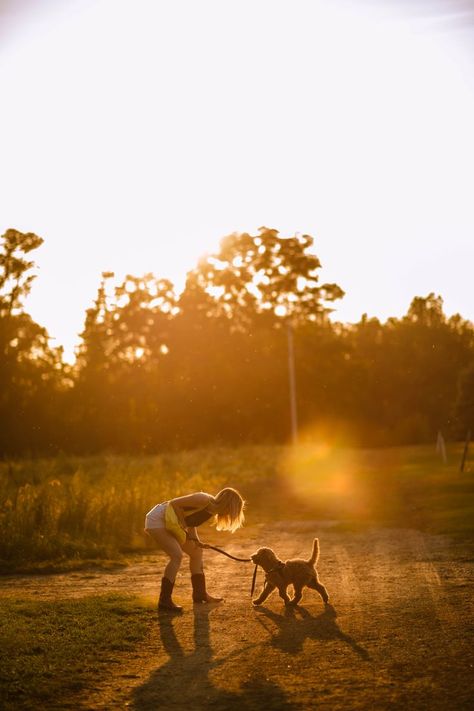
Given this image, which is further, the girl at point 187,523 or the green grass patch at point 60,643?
the girl at point 187,523

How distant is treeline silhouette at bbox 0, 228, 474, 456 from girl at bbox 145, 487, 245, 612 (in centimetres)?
5291

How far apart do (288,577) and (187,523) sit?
1.37 metres

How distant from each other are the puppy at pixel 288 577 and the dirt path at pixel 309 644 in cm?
20

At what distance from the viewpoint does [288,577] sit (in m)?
12.3

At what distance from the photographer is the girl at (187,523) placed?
12023 mm

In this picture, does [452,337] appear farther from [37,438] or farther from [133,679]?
[133,679]

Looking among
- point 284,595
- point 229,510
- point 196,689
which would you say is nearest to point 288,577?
point 284,595

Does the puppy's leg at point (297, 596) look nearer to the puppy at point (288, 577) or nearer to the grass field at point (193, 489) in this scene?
the puppy at point (288, 577)

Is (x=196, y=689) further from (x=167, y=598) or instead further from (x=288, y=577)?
(x=288, y=577)

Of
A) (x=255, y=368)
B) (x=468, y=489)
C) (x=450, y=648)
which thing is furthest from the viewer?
(x=255, y=368)

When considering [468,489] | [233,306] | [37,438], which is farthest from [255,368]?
[468,489]

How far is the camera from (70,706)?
7703 millimetres

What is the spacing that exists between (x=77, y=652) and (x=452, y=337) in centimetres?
6490

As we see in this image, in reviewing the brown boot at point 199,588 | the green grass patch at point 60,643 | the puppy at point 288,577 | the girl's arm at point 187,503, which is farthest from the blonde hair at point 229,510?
the green grass patch at point 60,643
